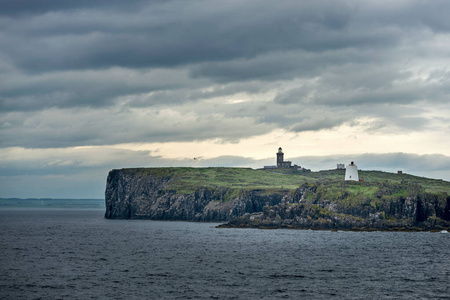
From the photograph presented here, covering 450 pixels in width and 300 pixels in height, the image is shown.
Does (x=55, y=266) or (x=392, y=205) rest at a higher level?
(x=392, y=205)

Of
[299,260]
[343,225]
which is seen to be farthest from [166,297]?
[343,225]

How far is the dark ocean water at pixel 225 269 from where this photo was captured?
62.9 m

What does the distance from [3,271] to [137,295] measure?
2852 cm

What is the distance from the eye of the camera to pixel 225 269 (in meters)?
82.2

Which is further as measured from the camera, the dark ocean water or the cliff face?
the cliff face

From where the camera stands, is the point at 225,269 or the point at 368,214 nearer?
the point at 225,269

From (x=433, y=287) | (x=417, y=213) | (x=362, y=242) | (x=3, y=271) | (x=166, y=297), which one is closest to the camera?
(x=166, y=297)

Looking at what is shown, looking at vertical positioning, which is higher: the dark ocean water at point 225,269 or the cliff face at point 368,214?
the cliff face at point 368,214

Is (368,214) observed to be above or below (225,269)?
above

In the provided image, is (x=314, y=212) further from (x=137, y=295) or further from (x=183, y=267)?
(x=137, y=295)

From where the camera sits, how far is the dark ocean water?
2477 inches

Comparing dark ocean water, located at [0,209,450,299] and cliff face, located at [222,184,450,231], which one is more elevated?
cliff face, located at [222,184,450,231]

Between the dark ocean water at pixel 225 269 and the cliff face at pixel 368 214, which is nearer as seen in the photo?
the dark ocean water at pixel 225 269

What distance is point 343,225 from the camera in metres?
167
